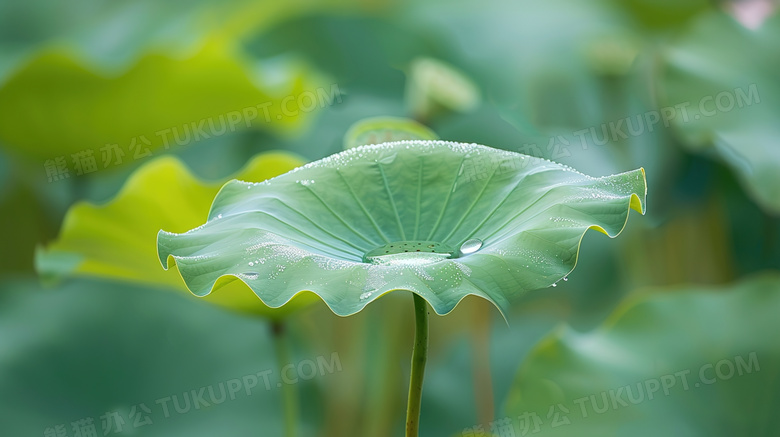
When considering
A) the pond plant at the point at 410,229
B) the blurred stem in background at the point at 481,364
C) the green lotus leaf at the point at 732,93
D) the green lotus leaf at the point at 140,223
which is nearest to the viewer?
the pond plant at the point at 410,229

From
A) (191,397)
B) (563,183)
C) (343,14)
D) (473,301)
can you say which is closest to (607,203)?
(563,183)

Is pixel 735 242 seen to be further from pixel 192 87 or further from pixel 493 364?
pixel 192 87

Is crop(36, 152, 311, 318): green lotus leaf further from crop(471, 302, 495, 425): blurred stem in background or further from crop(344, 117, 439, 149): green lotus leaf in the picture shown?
crop(471, 302, 495, 425): blurred stem in background

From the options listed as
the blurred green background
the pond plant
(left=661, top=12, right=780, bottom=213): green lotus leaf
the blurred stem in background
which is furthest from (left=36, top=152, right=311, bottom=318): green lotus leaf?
(left=661, top=12, right=780, bottom=213): green lotus leaf

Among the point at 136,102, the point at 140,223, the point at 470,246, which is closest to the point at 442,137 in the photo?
the point at 136,102

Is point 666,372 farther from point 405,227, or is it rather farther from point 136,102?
point 136,102

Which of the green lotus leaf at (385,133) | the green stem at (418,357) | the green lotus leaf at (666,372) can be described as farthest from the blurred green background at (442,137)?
the green stem at (418,357)

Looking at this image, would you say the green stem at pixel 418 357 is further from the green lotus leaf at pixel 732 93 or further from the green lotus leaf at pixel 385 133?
the green lotus leaf at pixel 732 93
